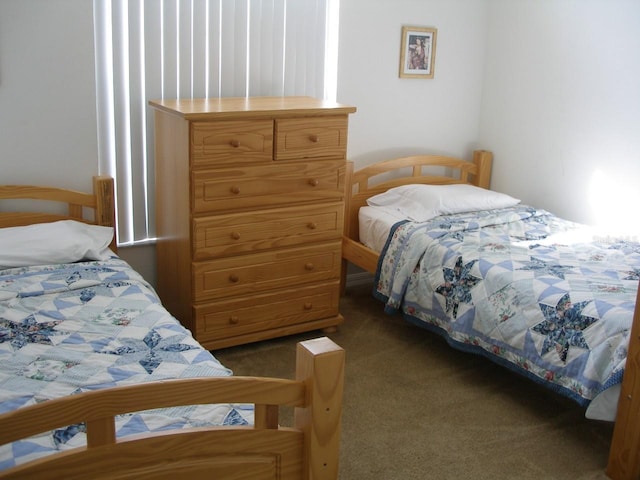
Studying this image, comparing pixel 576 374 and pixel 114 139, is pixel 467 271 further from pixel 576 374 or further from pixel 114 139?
pixel 114 139

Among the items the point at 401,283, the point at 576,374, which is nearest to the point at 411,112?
the point at 401,283

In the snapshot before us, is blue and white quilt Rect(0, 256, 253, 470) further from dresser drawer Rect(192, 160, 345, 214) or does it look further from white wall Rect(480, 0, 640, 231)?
white wall Rect(480, 0, 640, 231)

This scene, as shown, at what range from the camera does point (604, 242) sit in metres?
3.56

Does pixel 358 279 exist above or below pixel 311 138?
below

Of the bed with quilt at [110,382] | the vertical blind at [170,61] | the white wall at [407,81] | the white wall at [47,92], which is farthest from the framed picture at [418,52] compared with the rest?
the bed with quilt at [110,382]

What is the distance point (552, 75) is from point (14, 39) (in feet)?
9.25

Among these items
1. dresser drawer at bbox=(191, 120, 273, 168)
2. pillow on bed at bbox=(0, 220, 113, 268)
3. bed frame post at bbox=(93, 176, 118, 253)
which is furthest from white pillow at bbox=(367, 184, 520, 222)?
pillow on bed at bbox=(0, 220, 113, 268)

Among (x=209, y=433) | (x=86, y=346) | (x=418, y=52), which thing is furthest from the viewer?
(x=418, y=52)

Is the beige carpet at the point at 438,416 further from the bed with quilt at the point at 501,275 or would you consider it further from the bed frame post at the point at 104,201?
the bed frame post at the point at 104,201

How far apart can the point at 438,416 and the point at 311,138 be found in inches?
→ 53.1

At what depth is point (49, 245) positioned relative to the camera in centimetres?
291

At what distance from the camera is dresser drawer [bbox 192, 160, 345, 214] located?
3127 mm

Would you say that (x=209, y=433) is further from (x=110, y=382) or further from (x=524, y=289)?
(x=524, y=289)

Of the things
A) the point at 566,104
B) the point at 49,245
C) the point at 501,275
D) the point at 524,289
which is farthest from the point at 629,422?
the point at 49,245
